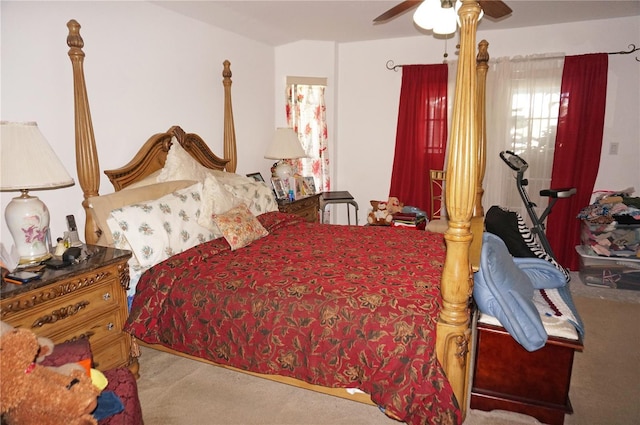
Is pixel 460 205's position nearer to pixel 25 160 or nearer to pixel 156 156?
pixel 25 160

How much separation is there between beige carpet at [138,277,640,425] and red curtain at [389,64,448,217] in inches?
99.6

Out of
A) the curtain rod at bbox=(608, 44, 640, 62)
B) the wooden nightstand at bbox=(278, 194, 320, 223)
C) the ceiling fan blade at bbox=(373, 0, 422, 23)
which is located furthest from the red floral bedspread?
the curtain rod at bbox=(608, 44, 640, 62)

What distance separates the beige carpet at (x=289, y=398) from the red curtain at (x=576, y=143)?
69.8 inches

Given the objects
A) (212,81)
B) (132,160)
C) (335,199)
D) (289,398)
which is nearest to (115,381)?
(289,398)

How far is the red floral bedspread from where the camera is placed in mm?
1762

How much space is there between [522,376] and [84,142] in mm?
2740

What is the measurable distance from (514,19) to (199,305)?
3.93 m

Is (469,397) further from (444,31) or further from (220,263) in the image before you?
(444,31)

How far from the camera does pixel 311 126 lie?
500 centimetres

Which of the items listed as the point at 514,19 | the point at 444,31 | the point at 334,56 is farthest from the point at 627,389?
the point at 334,56

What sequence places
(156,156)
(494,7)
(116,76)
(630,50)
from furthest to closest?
(630,50), (156,156), (116,76), (494,7)

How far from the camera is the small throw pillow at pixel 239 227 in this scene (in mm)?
2748

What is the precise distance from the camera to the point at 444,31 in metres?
2.61

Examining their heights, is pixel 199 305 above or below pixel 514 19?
below
